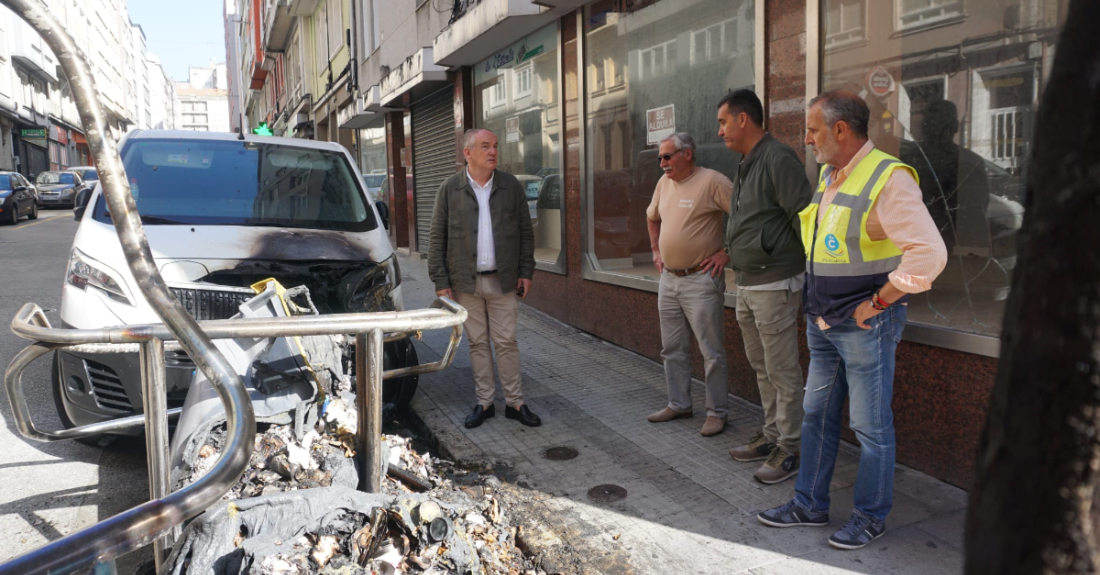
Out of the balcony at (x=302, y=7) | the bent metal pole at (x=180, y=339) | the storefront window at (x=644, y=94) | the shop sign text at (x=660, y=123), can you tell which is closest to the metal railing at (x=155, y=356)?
the bent metal pole at (x=180, y=339)

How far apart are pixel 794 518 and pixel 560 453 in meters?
1.47

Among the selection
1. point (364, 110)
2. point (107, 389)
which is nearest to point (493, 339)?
point (107, 389)

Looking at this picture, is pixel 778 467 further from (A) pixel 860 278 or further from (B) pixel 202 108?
(B) pixel 202 108

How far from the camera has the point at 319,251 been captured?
4762mm

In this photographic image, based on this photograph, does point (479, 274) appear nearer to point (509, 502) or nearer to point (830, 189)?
point (509, 502)

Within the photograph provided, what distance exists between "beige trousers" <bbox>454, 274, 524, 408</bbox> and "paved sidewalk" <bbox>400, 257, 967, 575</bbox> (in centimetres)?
22

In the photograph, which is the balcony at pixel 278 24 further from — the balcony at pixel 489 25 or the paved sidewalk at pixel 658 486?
the paved sidewalk at pixel 658 486

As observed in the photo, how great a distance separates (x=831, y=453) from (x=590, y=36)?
17.3 feet

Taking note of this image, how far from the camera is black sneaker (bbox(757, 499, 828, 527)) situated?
3512 mm

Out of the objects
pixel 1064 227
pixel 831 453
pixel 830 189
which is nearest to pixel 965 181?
pixel 830 189

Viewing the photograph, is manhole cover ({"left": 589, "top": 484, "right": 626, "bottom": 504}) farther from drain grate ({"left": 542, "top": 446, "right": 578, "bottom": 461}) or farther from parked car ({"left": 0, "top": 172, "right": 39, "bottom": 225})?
parked car ({"left": 0, "top": 172, "right": 39, "bottom": 225})

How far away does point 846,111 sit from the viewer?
3.15 meters

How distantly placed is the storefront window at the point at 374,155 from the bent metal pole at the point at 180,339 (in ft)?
54.5

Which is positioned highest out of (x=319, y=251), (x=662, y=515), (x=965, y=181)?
(x=965, y=181)
